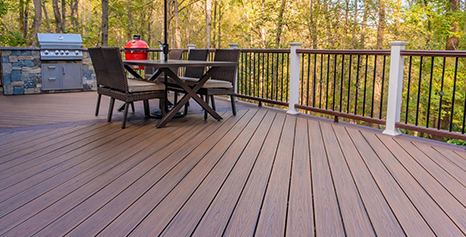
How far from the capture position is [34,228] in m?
1.66

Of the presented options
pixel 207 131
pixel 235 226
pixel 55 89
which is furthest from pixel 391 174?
pixel 55 89

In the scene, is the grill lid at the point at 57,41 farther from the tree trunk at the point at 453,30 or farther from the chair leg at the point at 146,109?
the tree trunk at the point at 453,30

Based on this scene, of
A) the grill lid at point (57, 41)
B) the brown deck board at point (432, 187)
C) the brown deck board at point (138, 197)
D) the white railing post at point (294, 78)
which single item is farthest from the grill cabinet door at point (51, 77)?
the brown deck board at point (432, 187)

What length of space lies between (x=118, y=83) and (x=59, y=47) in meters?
4.03

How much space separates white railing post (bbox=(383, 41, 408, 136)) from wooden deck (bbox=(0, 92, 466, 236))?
0.82ft

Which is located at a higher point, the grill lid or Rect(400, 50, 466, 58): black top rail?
the grill lid

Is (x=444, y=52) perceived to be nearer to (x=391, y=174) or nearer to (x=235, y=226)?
(x=391, y=174)

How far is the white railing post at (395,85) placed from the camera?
369 cm

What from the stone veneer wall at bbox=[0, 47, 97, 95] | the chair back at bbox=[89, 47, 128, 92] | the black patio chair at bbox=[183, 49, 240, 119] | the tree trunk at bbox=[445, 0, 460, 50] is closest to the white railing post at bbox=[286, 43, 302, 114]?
the black patio chair at bbox=[183, 49, 240, 119]

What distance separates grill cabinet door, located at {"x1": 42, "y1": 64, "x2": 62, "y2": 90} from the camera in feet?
22.8

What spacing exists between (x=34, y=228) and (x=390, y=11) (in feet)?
36.9

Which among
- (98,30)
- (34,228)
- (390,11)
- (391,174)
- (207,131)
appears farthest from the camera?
(98,30)

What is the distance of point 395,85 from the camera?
3740 millimetres

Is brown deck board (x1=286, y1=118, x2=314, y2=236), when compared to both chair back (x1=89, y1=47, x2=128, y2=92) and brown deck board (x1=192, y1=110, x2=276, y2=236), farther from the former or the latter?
chair back (x1=89, y1=47, x2=128, y2=92)
